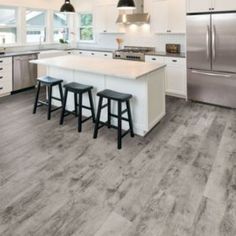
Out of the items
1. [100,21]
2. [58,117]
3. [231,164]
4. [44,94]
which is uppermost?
[100,21]

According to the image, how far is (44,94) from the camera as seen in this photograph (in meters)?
5.75

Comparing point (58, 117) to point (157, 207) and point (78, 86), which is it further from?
point (157, 207)

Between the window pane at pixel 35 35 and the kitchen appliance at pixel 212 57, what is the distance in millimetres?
4352

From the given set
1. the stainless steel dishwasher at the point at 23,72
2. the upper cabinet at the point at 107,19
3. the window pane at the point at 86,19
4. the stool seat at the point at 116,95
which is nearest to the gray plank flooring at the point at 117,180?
the stool seat at the point at 116,95

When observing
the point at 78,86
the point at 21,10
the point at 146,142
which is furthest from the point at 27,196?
the point at 21,10

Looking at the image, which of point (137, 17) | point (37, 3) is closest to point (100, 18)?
point (137, 17)

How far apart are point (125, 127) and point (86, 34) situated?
16.9 feet

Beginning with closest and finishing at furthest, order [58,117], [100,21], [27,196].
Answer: [27,196], [58,117], [100,21]

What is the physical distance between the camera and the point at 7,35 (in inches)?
246

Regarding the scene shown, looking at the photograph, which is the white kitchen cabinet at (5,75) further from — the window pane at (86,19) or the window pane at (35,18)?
the window pane at (86,19)

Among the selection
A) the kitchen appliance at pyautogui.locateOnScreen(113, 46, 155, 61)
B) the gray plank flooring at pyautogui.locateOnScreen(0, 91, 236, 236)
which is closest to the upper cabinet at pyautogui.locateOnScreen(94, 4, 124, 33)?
the kitchen appliance at pyautogui.locateOnScreen(113, 46, 155, 61)

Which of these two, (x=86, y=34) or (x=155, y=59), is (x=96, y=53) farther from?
(x=155, y=59)

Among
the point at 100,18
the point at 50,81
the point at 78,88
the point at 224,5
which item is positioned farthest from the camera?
the point at 100,18

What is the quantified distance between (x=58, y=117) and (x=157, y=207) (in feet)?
9.08
